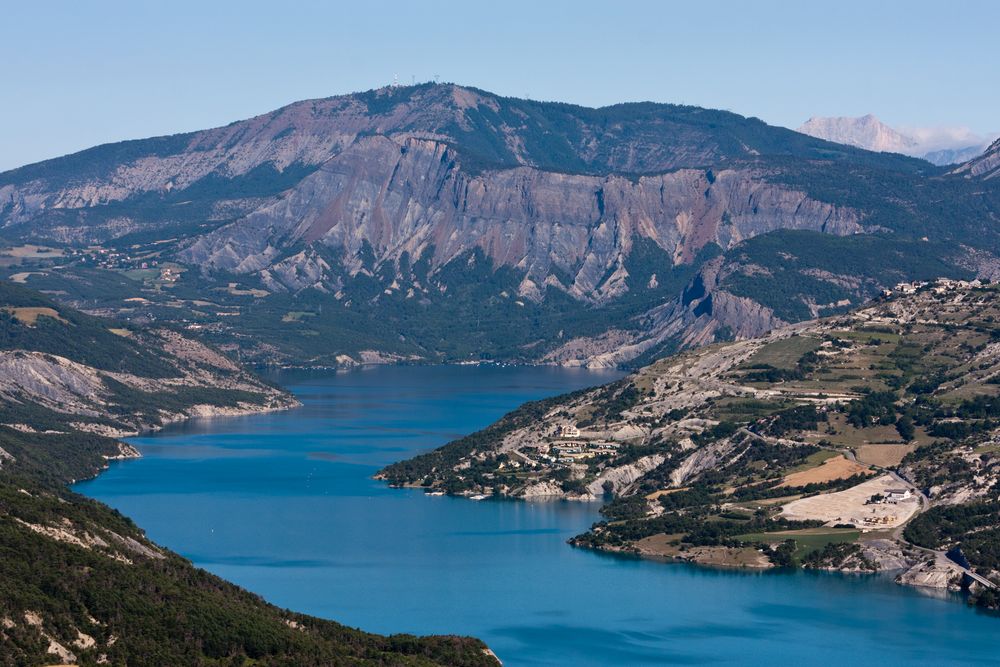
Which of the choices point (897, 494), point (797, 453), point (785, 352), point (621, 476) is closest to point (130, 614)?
point (897, 494)

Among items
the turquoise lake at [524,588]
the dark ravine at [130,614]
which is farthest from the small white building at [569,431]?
the dark ravine at [130,614]

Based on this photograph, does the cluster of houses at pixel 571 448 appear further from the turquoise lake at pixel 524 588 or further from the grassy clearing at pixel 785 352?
the grassy clearing at pixel 785 352

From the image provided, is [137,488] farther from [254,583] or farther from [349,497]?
[254,583]

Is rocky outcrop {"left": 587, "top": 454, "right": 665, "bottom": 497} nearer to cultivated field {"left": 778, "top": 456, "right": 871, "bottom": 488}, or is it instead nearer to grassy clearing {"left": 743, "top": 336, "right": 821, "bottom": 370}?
cultivated field {"left": 778, "top": 456, "right": 871, "bottom": 488}

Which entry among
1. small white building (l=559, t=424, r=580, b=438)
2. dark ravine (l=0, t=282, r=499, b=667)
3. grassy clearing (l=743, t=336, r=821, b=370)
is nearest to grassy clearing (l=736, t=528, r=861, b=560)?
small white building (l=559, t=424, r=580, b=438)

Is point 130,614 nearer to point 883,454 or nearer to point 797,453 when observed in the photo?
point 797,453

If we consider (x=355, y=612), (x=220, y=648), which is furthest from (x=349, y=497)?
(x=220, y=648)
